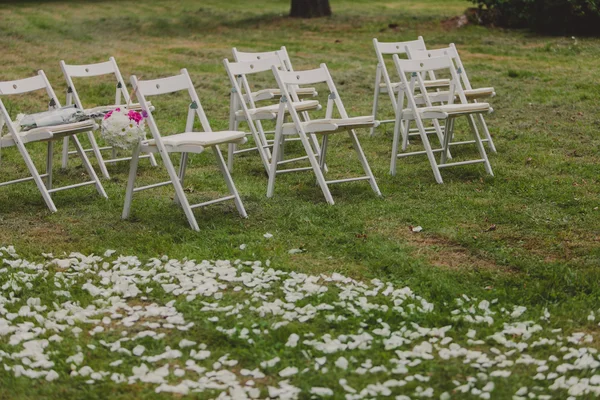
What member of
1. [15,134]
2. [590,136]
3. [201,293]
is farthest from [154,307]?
[590,136]

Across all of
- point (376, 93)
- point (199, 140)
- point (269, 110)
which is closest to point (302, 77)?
point (269, 110)

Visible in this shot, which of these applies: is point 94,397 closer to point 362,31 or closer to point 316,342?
point 316,342

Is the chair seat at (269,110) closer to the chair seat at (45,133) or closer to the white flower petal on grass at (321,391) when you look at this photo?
the chair seat at (45,133)

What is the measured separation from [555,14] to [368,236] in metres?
11.3

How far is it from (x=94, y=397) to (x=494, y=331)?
2.14 meters

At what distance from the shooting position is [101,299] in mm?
5582

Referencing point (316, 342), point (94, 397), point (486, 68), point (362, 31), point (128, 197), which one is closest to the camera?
point (94, 397)

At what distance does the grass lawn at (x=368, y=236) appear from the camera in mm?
4758

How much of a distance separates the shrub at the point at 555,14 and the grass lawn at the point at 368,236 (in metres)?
2.62

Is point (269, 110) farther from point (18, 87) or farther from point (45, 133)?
point (18, 87)

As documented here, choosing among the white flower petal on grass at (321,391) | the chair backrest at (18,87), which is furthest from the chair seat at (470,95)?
the white flower petal on grass at (321,391)

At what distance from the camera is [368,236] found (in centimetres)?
667

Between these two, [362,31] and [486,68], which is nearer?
[486,68]

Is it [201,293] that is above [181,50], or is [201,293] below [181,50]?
above
